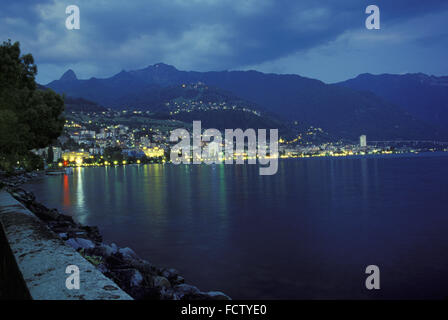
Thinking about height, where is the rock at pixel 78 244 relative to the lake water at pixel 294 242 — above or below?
above

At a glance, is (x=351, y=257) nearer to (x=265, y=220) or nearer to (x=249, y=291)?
(x=249, y=291)

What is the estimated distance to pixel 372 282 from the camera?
9.31 metres

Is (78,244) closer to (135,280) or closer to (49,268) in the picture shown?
(135,280)

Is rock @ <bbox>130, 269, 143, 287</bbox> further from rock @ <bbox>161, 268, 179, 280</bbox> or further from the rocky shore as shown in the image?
rock @ <bbox>161, 268, 179, 280</bbox>

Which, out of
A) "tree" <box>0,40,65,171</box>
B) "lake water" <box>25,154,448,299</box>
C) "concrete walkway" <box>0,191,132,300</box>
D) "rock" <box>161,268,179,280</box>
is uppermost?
"tree" <box>0,40,65,171</box>

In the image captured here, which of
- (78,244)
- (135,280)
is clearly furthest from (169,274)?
(78,244)

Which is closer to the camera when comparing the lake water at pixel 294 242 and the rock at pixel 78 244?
the lake water at pixel 294 242

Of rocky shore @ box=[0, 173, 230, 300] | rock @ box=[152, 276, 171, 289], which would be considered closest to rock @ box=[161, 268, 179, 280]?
rocky shore @ box=[0, 173, 230, 300]

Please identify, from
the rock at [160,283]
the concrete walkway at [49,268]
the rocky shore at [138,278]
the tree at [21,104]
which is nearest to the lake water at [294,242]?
the rocky shore at [138,278]

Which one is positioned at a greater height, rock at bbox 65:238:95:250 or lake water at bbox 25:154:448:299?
rock at bbox 65:238:95:250

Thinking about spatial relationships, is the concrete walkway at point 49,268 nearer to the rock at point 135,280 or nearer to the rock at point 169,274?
the rock at point 135,280

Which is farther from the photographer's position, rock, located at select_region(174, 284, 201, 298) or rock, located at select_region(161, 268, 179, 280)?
rock, located at select_region(161, 268, 179, 280)
